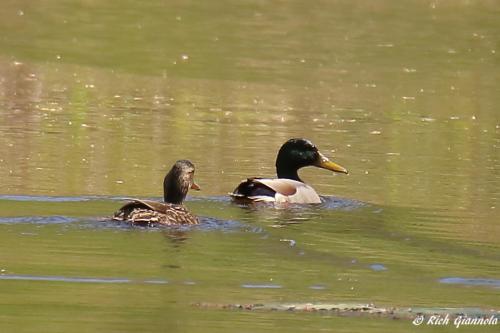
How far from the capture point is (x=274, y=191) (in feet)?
52.4

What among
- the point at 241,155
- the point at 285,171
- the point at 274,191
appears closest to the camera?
the point at 274,191

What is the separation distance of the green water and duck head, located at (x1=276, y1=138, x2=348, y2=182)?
28 cm

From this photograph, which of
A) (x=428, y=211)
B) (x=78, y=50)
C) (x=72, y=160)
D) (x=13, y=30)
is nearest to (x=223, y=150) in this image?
(x=72, y=160)

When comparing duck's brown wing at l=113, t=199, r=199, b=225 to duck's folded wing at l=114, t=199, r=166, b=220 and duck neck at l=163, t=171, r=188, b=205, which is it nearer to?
duck's folded wing at l=114, t=199, r=166, b=220

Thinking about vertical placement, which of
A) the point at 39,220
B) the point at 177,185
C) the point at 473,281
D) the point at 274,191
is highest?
the point at 177,185

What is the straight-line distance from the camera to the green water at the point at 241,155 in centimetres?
1114

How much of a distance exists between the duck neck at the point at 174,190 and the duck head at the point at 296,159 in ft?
9.31

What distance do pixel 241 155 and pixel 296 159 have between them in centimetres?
152

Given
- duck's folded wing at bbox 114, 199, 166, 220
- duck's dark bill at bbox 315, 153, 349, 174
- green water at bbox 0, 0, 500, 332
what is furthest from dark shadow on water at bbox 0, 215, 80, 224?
duck's dark bill at bbox 315, 153, 349, 174

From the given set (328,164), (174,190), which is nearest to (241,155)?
(328,164)

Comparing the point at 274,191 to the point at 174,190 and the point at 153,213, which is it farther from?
the point at 153,213

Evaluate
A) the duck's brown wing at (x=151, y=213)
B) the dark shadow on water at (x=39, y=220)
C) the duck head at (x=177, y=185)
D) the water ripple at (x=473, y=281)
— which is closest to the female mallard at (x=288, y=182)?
the duck head at (x=177, y=185)

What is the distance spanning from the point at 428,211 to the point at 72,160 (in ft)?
13.7

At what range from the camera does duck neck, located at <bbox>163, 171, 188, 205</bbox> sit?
573 inches
